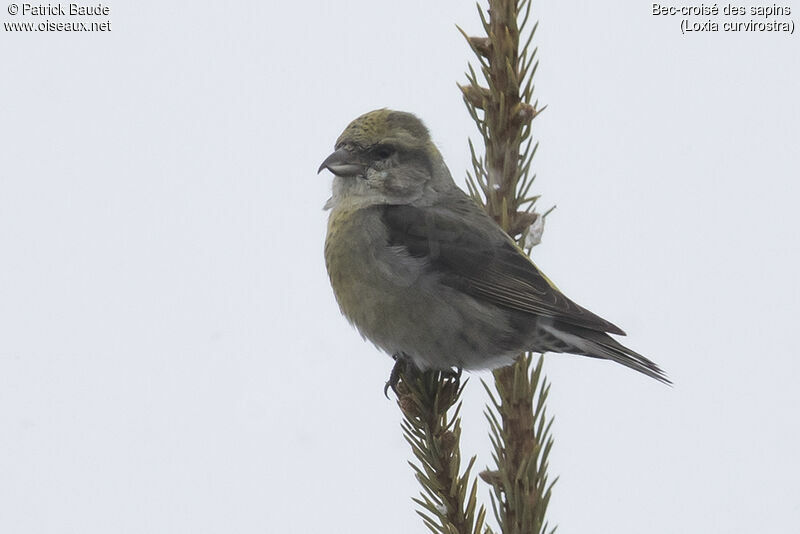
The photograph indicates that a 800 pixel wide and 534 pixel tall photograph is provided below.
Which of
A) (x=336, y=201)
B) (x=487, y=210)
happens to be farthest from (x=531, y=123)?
(x=336, y=201)

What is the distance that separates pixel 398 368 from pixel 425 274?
0.41 metres

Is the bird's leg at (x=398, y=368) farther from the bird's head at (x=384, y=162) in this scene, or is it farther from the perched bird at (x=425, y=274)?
the bird's head at (x=384, y=162)

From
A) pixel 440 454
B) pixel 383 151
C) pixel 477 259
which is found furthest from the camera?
pixel 383 151

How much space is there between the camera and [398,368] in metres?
3.58

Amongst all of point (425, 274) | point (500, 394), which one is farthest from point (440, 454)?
point (425, 274)

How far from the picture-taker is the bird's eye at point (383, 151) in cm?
387

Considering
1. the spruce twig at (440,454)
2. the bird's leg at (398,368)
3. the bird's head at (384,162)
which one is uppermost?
the bird's head at (384,162)

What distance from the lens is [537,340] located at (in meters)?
3.60

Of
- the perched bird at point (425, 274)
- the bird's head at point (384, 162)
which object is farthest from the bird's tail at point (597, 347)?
the bird's head at point (384, 162)

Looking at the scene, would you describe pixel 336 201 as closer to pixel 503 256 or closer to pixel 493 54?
pixel 503 256

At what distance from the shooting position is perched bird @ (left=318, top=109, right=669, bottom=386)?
3.52 m

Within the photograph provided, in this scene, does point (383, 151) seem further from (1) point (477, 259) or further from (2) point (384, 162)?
(1) point (477, 259)

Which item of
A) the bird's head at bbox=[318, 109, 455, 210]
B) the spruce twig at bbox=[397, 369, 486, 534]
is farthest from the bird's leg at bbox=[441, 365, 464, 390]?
the bird's head at bbox=[318, 109, 455, 210]

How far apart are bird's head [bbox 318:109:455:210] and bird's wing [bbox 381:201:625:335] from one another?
0.13 meters
